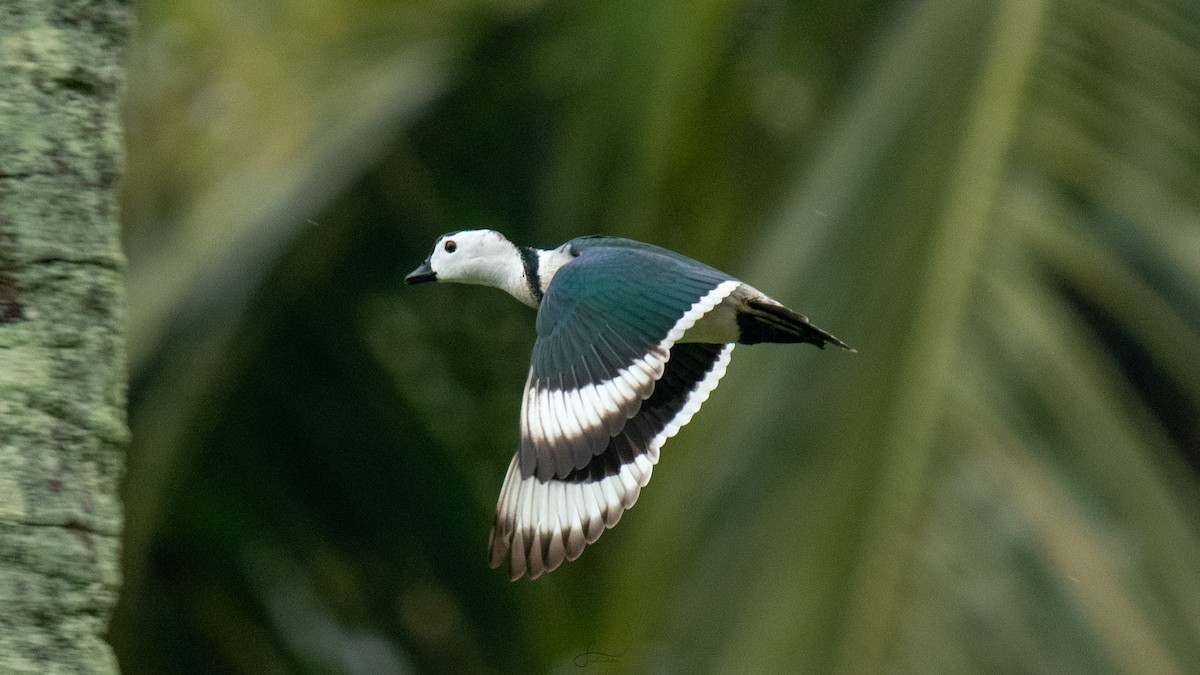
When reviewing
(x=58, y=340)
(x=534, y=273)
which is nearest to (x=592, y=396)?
(x=534, y=273)

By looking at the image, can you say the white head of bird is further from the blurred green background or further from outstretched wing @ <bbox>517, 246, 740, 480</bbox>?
the blurred green background

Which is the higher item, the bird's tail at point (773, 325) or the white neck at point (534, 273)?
the bird's tail at point (773, 325)

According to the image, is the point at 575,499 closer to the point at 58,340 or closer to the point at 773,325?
the point at 773,325

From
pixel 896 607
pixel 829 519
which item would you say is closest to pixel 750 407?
pixel 829 519

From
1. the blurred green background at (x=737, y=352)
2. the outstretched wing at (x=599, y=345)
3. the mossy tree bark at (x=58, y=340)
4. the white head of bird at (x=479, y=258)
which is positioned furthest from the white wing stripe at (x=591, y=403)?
the blurred green background at (x=737, y=352)

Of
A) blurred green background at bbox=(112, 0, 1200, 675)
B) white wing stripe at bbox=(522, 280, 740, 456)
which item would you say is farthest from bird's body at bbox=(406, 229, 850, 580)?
blurred green background at bbox=(112, 0, 1200, 675)

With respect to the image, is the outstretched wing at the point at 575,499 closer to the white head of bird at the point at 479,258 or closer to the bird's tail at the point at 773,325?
the bird's tail at the point at 773,325

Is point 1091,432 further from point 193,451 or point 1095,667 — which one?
point 193,451
